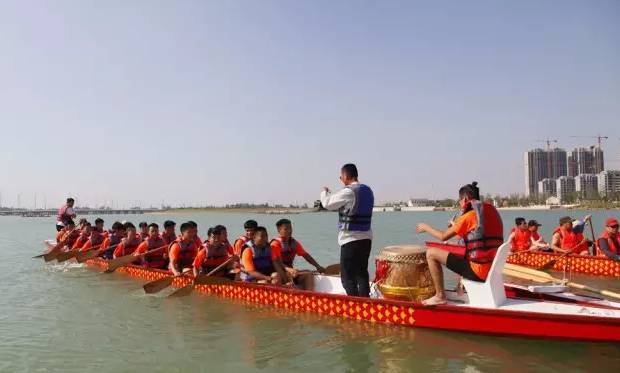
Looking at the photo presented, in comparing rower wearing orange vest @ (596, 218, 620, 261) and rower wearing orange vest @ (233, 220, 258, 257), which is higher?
rower wearing orange vest @ (233, 220, 258, 257)

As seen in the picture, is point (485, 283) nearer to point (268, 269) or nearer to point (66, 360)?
point (268, 269)

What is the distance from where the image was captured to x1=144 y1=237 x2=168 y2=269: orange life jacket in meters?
11.4

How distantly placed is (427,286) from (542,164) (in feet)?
521

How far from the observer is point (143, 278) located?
441 inches

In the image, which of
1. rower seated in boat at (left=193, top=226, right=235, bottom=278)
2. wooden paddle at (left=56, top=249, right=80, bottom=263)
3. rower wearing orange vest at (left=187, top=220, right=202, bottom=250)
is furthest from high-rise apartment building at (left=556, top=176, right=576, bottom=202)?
rower seated in boat at (left=193, top=226, right=235, bottom=278)

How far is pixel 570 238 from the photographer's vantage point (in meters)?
12.6

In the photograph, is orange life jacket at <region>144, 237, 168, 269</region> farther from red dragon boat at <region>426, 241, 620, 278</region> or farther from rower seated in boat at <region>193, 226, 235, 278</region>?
red dragon boat at <region>426, 241, 620, 278</region>

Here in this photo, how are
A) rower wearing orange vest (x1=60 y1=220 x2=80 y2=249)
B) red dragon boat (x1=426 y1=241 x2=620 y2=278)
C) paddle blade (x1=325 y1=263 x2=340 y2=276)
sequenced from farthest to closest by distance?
rower wearing orange vest (x1=60 y1=220 x2=80 y2=249) → red dragon boat (x1=426 y1=241 x2=620 y2=278) → paddle blade (x1=325 y1=263 x2=340 y2=276)

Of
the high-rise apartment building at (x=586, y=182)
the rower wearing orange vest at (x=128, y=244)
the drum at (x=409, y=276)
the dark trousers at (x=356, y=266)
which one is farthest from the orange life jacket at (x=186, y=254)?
the high-rise apartment building at (x=586, y=182)

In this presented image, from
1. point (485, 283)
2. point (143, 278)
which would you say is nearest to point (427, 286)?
point (485, 283)

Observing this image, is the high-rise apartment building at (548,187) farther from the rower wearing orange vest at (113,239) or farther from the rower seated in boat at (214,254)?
the rower seated in boat at (214,254)

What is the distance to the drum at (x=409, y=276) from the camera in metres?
6.39

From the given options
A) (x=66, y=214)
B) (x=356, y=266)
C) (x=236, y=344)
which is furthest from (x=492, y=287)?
(x=66, y=214)

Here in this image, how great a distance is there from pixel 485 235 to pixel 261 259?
3974 mm
